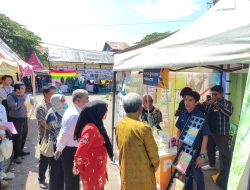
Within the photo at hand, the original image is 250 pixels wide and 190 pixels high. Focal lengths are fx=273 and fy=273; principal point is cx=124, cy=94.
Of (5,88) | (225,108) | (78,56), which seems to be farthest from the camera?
(78,56)

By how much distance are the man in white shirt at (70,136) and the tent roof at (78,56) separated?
26082 mm

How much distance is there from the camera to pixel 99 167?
10.4 ft

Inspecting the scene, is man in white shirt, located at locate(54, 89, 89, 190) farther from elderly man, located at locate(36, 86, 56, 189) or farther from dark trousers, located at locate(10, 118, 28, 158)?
dark trousers, located at locate(10, 118, 28, 158)

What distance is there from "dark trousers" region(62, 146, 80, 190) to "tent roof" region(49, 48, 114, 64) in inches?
1026

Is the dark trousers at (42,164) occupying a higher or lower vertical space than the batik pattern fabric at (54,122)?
lower

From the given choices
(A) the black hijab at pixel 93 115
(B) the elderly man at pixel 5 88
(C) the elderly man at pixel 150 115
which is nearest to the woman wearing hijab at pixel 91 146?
(A) the black hijab at pixel 93 115

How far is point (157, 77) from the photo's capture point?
4.22 meters

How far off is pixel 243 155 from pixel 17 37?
28.7m

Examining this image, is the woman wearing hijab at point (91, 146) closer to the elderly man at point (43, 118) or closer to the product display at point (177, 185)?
the product display at point (177, 185)

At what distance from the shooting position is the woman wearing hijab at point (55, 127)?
422cm

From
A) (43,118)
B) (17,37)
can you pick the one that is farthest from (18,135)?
(17,37)

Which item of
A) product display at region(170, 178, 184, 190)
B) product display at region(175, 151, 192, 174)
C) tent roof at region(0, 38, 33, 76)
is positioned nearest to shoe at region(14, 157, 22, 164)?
tent roof at region(0, 38, 33, 76)

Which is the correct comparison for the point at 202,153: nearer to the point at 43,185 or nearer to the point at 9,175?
the point at 43,185

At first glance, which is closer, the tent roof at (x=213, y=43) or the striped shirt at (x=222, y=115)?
the tent roof at (x=213, y=43)
